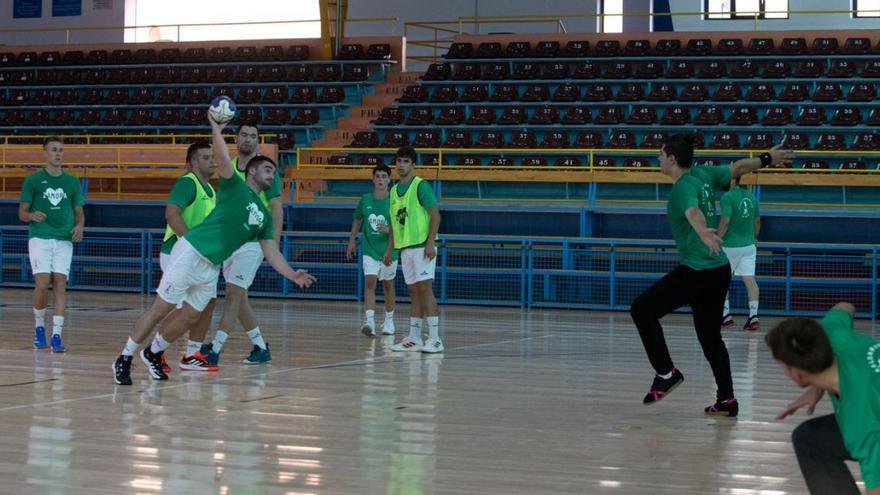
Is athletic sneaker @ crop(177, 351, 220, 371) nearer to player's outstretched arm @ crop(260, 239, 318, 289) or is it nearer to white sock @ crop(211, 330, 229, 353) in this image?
white sock @ crop(211, 330, 229, 353)

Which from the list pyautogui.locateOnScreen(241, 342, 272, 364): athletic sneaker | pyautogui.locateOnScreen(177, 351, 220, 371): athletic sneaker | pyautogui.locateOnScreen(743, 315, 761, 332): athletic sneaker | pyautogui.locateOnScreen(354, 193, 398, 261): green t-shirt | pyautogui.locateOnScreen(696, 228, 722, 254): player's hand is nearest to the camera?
pyautogui.locateOnScreen(696, 228, 722, 254): player's hand

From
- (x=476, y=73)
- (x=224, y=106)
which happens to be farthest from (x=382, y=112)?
(x=224, y=106)

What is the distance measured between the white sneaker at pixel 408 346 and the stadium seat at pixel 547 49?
54.3ft

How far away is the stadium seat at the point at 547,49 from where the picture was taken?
88.6ft

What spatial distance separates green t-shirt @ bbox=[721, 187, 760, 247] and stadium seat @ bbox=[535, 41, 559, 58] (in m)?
13.4

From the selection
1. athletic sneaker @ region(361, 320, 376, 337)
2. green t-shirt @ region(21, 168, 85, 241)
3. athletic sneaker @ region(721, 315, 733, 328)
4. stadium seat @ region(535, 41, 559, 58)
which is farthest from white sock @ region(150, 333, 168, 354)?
stadium seat @ region(535, 41, 559, 58)

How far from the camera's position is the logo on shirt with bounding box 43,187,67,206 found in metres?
10.8

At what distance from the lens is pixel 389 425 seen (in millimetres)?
7043

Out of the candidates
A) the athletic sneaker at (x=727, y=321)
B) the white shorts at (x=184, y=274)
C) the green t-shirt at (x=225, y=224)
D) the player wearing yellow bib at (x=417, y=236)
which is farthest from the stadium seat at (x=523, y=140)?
the white shorts at (x=184, y=274)

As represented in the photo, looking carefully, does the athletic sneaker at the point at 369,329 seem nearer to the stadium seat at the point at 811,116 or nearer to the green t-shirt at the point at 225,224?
the green t-shirt at the point at 225,224

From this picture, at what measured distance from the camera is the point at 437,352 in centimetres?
1134

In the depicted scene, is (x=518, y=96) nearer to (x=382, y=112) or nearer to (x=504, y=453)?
(x=382, y=112)

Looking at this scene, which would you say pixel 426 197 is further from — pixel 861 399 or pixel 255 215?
pixel 861 399

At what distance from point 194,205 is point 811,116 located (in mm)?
15873
